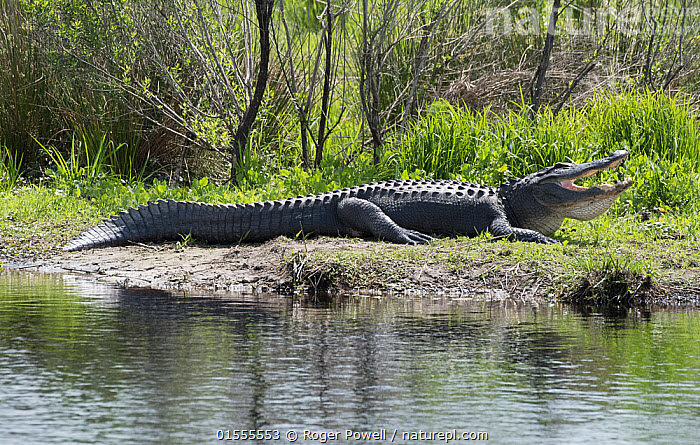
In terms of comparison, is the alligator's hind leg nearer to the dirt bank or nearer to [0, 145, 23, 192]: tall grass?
the dirt bank

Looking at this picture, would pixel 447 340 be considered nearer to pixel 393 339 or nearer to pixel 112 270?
pixel 393 339

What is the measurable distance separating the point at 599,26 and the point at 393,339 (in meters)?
11.0

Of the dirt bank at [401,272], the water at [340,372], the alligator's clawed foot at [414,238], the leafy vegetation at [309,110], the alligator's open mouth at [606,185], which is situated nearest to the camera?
the water at [340,372]

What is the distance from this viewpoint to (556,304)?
246 inches

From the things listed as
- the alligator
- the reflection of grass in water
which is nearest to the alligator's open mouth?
the alligator

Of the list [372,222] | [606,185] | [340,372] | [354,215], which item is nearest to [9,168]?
[354,215]

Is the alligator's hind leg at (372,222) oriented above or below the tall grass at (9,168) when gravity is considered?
below

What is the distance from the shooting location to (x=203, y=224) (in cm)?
844

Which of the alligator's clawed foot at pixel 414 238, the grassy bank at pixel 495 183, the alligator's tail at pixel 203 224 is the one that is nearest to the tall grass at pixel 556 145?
the grassy bank at pixel 495 183

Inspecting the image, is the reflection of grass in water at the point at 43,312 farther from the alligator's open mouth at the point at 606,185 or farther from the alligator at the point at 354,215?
the alligator's open mouth at the point at 606,185

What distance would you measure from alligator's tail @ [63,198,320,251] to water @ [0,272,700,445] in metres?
2.46

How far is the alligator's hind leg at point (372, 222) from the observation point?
8.12 meters

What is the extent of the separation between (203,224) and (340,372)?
186 inches

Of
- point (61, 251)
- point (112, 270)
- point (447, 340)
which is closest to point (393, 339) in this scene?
point (447, 340)
